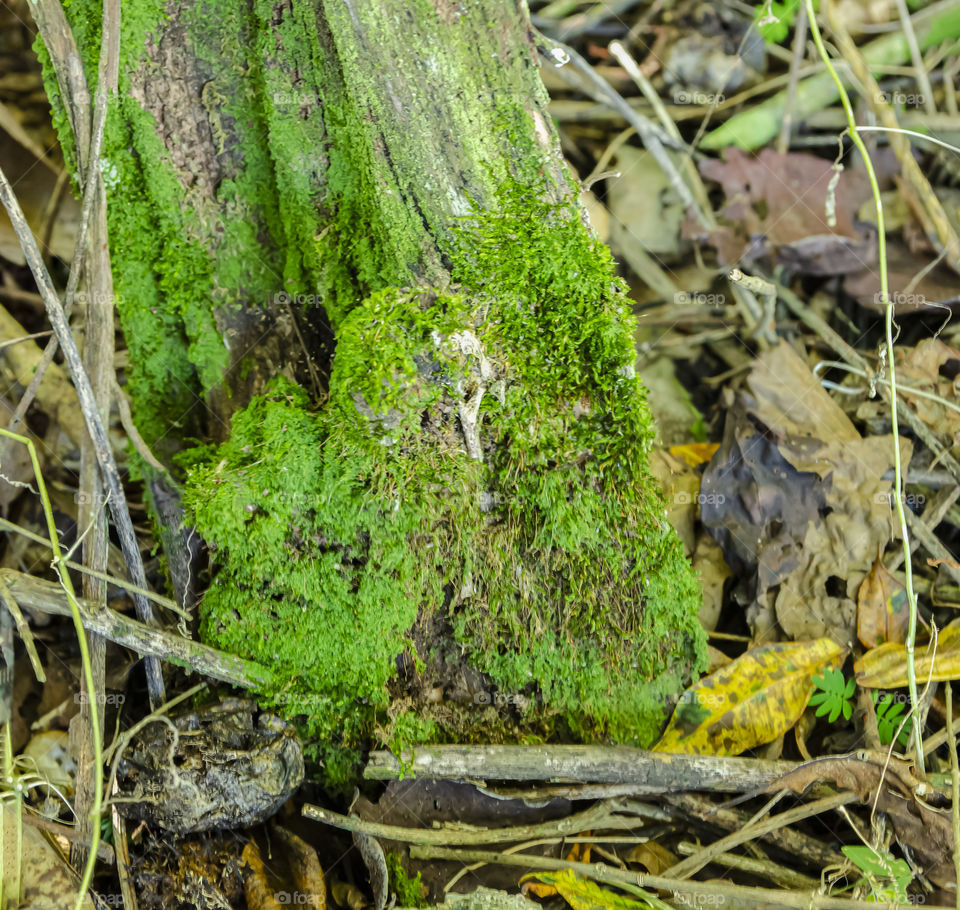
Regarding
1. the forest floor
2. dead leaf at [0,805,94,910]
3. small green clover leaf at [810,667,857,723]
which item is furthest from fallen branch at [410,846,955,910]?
dead leaf at [0,805,94,910]

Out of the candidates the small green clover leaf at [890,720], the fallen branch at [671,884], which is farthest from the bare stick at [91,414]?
the small green clover leaf at [890,720]

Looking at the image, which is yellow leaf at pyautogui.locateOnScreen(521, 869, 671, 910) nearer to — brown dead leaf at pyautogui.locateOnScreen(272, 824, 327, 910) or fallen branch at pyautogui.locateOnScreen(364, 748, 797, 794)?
fallen branch at pyautogui.locateOnScreen(364, 748, 797, 794)

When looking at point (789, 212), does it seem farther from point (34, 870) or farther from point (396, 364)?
point (34, 870)

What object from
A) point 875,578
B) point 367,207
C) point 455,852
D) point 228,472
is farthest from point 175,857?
point 875,578

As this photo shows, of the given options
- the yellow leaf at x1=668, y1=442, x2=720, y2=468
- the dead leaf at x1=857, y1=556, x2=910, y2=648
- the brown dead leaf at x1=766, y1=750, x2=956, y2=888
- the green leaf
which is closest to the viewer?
the green leaf

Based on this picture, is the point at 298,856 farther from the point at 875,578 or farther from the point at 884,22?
the point at 884,22

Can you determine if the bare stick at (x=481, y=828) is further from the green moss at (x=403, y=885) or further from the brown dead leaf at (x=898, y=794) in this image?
the brown dead leaf at (x=898, y=794)

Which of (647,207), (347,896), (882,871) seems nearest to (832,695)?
(882,871)
